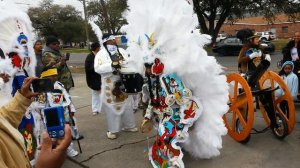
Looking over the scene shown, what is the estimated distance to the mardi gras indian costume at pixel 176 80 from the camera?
12.1ft

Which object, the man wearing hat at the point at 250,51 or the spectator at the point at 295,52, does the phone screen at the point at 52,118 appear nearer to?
the man wearing hat at the point at 250,51

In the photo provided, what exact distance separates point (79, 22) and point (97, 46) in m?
58.4

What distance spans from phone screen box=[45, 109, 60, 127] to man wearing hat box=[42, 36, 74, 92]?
2329 millimetres

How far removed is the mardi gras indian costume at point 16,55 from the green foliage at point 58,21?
56.1 meters

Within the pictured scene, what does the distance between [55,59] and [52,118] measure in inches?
109

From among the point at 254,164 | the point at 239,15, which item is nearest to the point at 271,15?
the point at 239,15

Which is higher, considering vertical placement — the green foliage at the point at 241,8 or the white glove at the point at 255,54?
the green foliage at the point at 241,8

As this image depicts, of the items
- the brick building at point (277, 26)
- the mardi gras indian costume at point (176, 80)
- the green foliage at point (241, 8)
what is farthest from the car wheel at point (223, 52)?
the brick building at point (277, 26)

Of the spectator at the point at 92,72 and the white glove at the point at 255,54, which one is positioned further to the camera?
the spectator at the point at 92,72

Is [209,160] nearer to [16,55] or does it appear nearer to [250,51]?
[250,51]

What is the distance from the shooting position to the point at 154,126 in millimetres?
4168

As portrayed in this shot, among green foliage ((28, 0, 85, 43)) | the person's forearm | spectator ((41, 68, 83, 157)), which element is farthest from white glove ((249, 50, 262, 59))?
green foliage ((28, 0, 85, 43))

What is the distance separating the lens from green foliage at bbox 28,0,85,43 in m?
59.3

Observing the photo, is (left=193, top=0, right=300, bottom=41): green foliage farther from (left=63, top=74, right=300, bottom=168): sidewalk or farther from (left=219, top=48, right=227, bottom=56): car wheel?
(left=63, top=74, right=300, bottom=168): sidewalk
